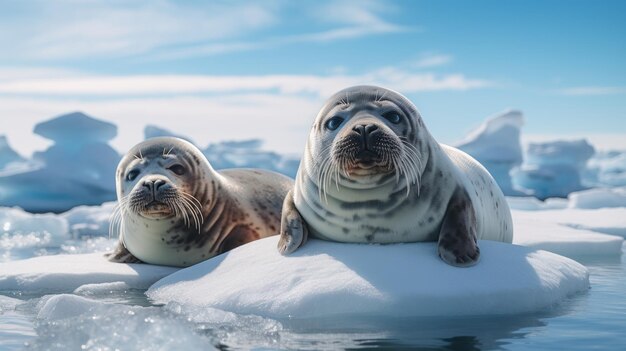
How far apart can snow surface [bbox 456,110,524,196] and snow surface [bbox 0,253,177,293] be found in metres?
19.8

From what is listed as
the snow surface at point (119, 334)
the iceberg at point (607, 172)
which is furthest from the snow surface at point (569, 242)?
the iceberg at point (607, 172)

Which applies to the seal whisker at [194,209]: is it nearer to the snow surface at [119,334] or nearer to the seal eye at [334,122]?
the seal eye at [334,122]

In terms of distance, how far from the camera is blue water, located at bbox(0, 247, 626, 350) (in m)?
2.61

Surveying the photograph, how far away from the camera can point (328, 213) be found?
3.85 metres

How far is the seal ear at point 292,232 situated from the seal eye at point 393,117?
73 cm

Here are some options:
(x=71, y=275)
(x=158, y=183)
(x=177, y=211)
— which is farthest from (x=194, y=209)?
(x=71, y=275)

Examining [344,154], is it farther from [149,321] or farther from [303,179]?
[149,321]

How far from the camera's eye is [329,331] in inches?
118

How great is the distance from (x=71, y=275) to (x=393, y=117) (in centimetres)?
224

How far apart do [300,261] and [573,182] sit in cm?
2583

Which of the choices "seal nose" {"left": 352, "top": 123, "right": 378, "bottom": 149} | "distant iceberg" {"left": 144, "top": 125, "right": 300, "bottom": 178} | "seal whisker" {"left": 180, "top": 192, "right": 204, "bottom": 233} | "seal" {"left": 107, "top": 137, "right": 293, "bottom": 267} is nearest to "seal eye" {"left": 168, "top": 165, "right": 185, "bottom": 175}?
"seal" {"left": 107, "top": 137, "right": 293, "bottom": 267}

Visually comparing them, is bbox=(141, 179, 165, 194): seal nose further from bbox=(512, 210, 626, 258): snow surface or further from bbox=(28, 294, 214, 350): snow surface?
bbox=(512, 210, 626, 258): snow surface

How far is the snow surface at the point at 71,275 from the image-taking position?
14.9 feet

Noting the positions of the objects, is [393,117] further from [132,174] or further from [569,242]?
[569,242]
